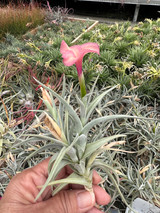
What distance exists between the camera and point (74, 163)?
632mm

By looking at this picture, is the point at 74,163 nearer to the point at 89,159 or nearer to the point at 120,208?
the point at 89,159

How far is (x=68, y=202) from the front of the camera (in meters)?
Result: 0.63

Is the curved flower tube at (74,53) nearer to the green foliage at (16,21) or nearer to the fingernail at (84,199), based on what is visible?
the fingernail at (84,199)

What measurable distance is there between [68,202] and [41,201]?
0.42ft

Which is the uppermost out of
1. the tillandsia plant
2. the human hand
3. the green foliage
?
the green foliage

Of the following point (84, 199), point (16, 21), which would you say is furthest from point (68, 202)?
point (16, 21)

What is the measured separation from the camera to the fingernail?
65 cm

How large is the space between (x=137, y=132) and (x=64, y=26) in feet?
8.44

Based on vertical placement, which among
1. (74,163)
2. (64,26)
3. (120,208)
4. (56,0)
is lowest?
(120,208)

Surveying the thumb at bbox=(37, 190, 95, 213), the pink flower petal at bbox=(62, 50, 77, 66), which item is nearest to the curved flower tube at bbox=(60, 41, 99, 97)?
the pink flower petal at bbox=(62, 50, 77, 66)

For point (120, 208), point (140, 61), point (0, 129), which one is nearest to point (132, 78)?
point (140, 61)

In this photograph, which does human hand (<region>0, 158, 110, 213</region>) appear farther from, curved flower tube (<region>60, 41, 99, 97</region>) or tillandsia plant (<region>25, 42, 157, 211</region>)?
curved flower tube (<region>60, 41, 99, 97</region>)

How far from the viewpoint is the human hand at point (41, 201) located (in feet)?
2.03

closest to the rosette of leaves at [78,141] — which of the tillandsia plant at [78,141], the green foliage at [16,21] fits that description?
the tillandsia plant at [78,141]
